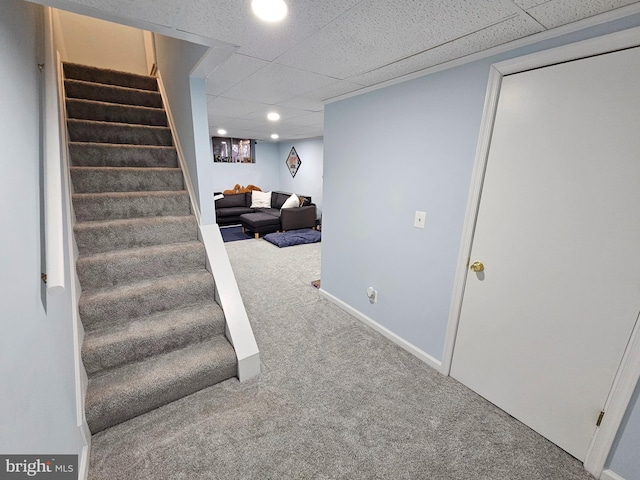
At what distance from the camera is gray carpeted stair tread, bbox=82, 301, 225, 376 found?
168cm

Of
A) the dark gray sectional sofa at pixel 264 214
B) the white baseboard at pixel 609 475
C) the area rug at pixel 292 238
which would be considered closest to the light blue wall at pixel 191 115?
the area rug at pixel 292 238

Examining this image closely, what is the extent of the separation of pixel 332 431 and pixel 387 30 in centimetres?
206

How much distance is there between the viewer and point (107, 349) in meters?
1.68

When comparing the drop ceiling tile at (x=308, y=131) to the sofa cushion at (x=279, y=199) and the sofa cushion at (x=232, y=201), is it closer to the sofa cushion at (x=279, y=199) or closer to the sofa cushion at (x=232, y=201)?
the sofa cushion at (x=279, y=199)

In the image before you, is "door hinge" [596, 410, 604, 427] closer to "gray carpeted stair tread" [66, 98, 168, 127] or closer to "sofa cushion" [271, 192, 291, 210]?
"gray carpeted stair tread" [66, 98, 168, 127]

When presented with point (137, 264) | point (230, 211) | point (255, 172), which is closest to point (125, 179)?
point (137, 264)

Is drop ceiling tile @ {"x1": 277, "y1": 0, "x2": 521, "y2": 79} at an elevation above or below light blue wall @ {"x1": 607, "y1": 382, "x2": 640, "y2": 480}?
above

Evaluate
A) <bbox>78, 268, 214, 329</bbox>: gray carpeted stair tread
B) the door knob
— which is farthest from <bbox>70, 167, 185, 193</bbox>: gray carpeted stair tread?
the door knob

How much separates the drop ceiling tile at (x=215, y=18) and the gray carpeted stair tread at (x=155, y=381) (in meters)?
1.86

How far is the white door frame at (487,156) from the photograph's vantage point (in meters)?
1.14

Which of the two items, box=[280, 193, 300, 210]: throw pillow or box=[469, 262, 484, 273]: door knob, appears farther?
box=[280, 193, 300, 210]: throw pillow

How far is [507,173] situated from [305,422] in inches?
70.1

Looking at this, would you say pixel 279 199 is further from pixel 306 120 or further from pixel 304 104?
pixel 304 104

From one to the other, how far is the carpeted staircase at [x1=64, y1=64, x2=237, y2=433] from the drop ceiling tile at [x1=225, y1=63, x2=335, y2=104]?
3.19 ft
